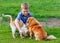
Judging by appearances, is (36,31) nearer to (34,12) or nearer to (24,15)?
(24,15)

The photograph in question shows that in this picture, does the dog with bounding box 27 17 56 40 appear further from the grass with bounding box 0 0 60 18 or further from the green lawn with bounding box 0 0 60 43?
the grass with bounding box 0 0 60 18

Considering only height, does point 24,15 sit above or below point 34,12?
above

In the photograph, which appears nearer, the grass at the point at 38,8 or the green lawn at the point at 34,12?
the green lawn at the point at 34,12

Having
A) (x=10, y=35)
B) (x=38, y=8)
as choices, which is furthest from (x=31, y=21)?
(x=38, y=8)

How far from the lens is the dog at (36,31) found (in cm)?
961

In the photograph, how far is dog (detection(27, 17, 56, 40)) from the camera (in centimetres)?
961

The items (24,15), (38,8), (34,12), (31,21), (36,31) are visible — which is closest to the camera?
(36,31)

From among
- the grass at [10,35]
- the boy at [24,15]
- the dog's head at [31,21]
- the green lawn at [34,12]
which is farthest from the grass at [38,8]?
the dog's head at [31,21]

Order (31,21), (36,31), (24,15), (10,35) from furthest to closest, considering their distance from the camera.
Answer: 1. (10,35)
2. (24,15)
3. (31,21)
4. (36,31)

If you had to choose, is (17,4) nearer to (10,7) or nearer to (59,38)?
(10,7)

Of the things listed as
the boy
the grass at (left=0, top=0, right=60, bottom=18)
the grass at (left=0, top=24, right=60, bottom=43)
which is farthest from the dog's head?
the grass at (left=0, top=0, right=60, bottom=18)

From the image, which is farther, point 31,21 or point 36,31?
point 31,21

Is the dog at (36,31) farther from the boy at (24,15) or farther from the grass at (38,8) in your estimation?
the grass at (38,8)

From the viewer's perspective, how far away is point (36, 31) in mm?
9766
